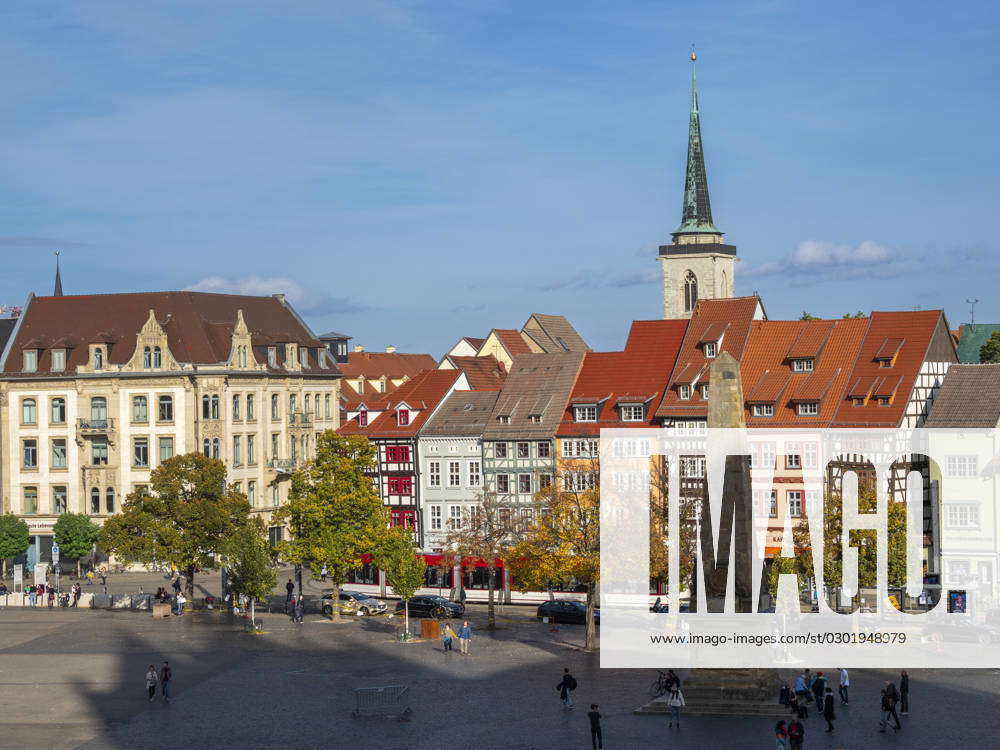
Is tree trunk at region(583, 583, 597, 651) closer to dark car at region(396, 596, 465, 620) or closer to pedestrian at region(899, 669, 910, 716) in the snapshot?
dark car at region(396, 596, 465, 620)

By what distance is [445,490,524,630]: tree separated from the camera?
82250mm

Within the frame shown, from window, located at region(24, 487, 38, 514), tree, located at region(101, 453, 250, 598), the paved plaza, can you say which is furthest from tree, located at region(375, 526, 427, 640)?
window, located at region(24, 487, 38, 514)

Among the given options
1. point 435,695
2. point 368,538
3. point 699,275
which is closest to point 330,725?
point 435,695

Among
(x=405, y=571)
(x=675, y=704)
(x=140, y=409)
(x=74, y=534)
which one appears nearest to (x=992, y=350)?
(x=405, y=571)

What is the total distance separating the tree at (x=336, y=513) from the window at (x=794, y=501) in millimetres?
20104

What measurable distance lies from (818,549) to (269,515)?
170 ft

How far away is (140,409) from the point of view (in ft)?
366

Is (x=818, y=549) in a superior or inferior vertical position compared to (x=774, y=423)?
inferior

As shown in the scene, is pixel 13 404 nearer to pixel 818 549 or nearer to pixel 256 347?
pixel 256 347

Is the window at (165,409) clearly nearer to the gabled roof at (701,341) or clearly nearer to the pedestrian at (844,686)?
the gabled roof at (701,341)

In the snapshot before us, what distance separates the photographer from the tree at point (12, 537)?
4048 inches

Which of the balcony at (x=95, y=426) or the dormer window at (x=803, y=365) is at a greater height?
the dormer window at (x=803, y=365)

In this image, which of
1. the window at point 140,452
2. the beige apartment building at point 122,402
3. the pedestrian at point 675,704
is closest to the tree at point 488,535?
the pedestrian at point 675,704

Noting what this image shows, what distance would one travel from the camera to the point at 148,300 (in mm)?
116750
